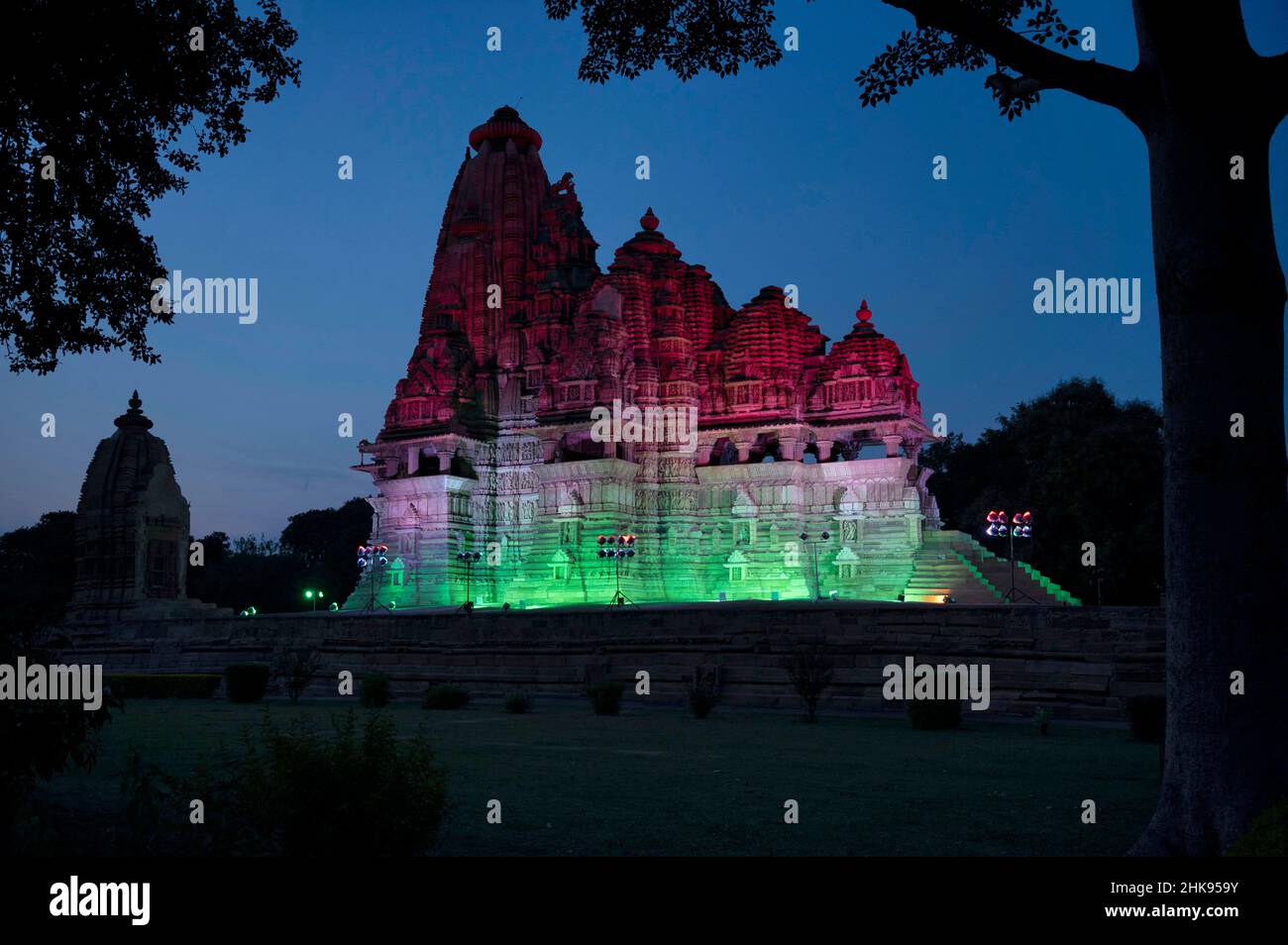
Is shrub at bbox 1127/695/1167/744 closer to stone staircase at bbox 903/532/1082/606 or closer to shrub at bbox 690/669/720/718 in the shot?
shrub at bbox 690/669/720/718

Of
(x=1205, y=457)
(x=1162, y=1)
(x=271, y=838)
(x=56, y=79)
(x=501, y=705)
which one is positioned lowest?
(x=501, y=705)

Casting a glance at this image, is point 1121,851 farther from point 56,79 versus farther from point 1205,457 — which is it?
point 56,79

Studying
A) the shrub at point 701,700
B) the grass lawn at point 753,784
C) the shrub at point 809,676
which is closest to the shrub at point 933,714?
the grass lawn at point 753,784

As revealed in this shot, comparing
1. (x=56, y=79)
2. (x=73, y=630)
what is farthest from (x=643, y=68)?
(x=73, y=630)

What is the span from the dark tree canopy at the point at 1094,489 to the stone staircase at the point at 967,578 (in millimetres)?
4996

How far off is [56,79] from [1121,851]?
13299 mm

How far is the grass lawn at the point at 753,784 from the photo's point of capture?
10.1 metres

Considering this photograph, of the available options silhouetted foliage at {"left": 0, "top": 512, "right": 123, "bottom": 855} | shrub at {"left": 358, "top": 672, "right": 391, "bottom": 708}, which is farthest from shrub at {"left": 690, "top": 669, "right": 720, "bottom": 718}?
silhouetted foliage at {"left": 0, "top": 512, "right": 123, "bottom": 855}

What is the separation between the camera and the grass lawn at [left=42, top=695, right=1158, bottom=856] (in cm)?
1013

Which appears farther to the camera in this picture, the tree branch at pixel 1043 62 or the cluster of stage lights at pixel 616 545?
the cluster of stage lights at pixel 616 545

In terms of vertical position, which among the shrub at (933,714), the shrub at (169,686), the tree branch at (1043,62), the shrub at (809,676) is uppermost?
the tree branch at (1043,62)

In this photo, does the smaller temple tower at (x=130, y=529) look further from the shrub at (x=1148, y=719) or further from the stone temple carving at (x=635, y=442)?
the shrub at (x=1148, y=719)

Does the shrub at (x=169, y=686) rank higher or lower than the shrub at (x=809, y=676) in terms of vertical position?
lower
